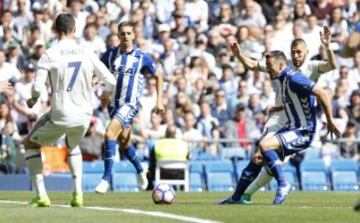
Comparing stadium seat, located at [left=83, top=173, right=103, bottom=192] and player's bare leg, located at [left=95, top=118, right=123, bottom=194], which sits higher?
player's bare leg, located at [left=95, top=118, right=123, bottom=194]

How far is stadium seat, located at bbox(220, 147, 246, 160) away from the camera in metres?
26.1

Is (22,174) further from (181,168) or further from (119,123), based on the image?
(119,123)

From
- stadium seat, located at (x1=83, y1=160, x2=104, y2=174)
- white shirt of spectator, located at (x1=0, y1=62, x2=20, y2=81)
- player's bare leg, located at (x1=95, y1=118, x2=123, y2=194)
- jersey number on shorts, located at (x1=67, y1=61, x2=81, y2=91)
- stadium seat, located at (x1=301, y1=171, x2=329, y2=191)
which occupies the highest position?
white shirt of spectator, located at (x1=0, y1=62, x2=20, y2=81)

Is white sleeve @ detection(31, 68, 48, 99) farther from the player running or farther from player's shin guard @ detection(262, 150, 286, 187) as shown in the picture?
the player running

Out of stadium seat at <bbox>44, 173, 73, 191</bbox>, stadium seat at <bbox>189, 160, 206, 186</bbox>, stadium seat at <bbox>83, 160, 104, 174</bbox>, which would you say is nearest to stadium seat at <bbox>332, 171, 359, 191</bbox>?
stadium seat at <bbox>189, 160, 206, 186</bbox>

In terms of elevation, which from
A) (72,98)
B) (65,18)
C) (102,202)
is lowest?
(102,202)

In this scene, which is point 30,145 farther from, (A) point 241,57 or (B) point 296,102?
(B) point 296,102

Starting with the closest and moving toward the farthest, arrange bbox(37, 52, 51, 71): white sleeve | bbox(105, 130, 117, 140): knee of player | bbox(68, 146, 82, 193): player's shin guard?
bbox(37, 52, 51, 71): white sleeve → bbox(68, 146, 82, 193): player's shin guard → bbox(105, 130, 117, 140): knee of player

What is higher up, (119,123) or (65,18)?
(65,18)

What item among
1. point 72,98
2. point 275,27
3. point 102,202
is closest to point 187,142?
point 275,27

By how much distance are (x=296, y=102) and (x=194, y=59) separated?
1170 centimetres

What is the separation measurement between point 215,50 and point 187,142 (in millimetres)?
4218

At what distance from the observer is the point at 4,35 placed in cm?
2714

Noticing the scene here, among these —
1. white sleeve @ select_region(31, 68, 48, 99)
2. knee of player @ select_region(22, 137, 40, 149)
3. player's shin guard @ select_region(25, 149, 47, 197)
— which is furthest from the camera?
knee of player @ select_region(22, 137, 40, 149)
